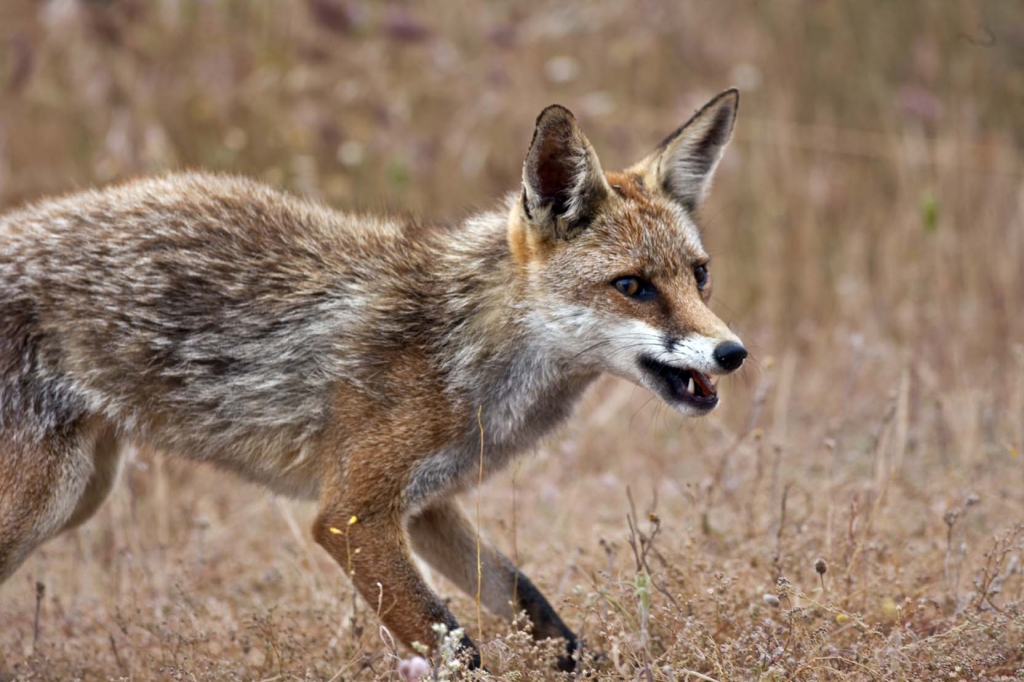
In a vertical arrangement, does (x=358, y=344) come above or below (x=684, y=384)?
below

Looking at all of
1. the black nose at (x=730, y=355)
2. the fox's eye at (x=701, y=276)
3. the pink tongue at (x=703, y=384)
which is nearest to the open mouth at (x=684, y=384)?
the pink tongue at (x=703, y=384)

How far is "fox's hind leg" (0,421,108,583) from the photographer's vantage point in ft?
14.5

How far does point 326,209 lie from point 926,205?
355cm

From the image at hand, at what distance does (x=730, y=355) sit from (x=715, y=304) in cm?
514

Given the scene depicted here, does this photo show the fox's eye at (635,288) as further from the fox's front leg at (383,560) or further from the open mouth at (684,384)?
the fox's front leg at (383,560)

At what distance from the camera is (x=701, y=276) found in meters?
4.79

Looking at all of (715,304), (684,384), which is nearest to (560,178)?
(684,384)

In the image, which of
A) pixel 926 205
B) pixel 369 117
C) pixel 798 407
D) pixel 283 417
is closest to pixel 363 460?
pixel 283 417

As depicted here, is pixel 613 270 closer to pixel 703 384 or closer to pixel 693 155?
pixel 703 384

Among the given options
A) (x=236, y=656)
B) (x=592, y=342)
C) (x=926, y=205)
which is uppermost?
(x=926, y=205)

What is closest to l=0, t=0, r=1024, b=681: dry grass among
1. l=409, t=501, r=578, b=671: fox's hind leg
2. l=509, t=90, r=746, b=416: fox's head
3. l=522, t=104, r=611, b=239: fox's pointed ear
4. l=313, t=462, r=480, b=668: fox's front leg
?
l=409, t=501, r=578, b=671: fox's hind leg

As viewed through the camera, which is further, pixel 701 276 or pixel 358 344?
pixel 701 276

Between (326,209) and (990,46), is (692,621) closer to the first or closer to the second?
(326,209)

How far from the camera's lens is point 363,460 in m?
4.39
